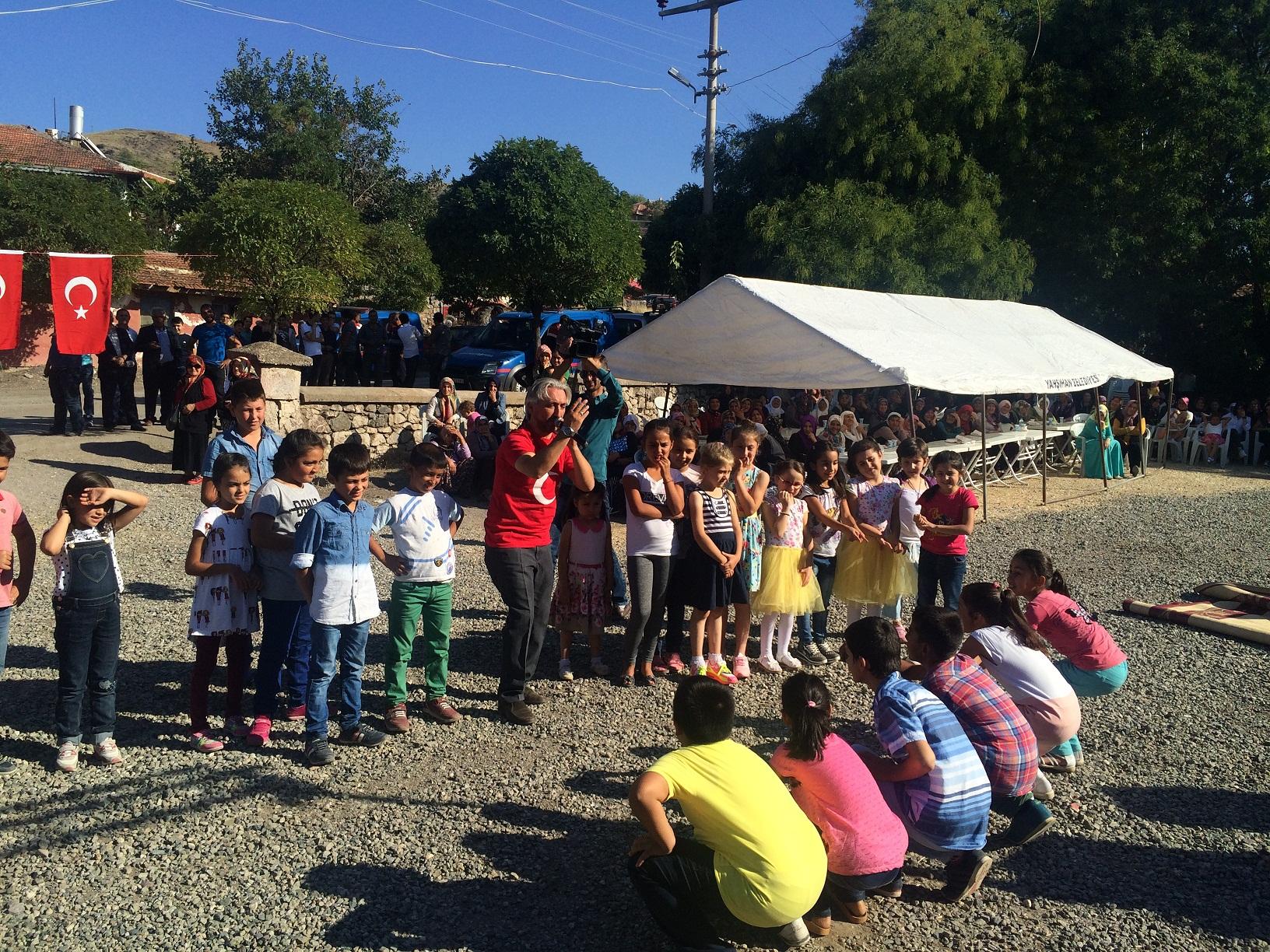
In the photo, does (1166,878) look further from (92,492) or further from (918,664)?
(92,492)

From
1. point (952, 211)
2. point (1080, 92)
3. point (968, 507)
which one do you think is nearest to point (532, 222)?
point (952, 211)

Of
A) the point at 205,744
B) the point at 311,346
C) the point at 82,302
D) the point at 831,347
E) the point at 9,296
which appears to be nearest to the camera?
the point at 205,744

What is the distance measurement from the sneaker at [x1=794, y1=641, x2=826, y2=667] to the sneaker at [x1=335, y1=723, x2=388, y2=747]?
9.32 ft

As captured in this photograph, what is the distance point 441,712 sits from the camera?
5.13 m

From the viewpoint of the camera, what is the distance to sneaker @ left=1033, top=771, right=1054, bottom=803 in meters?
4.48

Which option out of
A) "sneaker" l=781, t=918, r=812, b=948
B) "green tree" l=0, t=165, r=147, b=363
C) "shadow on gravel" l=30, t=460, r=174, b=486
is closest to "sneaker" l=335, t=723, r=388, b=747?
"sneaker" l=781, t=918, r=812, b=948

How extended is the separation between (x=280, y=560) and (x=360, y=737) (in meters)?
0.95

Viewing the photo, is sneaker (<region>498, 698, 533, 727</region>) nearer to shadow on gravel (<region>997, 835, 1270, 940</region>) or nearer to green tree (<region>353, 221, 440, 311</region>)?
shadow on gravel (<region>997, 835, 1270, 940</region>)

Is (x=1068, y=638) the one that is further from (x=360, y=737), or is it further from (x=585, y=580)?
(x=360, y=737)

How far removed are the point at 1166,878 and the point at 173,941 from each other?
12.2ft

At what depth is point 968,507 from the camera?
6.23 metres

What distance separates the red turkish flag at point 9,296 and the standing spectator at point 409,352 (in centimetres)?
1104

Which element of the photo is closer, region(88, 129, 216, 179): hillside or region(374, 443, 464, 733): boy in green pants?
region(374, 443, 464, 733): boy in green pants

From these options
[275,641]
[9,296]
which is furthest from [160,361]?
[275,641]
